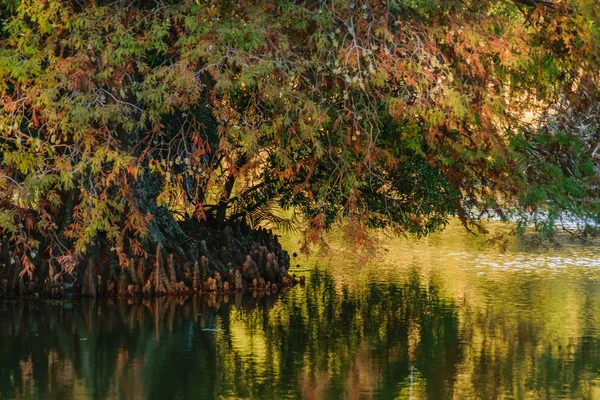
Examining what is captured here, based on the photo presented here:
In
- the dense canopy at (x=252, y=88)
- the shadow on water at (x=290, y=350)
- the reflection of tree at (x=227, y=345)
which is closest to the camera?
the shadow on water at (x=290, y=350)

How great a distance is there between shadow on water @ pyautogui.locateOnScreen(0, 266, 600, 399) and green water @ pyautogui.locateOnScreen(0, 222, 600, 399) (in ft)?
0.07

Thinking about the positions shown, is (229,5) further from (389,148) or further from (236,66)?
(389,148)

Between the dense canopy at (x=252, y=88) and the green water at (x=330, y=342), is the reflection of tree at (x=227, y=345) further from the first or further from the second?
the dense canopy at (x=252, y=88)

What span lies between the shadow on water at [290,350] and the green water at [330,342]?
2 centimetres

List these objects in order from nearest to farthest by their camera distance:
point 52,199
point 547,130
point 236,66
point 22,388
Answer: point 22,388 < point 236,66 < point 52,199 < point 547,130

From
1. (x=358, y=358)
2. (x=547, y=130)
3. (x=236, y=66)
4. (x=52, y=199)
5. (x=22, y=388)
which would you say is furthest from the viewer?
(x=547, y=130)

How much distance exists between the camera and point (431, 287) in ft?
67.9

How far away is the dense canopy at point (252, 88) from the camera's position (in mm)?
15703

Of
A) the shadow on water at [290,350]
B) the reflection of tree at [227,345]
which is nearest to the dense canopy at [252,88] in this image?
the reflection of tree at [227,345]

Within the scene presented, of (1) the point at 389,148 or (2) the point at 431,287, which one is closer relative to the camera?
(1) the point at 389,148

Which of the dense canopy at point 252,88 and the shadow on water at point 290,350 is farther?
the dense canopy at point 252,88

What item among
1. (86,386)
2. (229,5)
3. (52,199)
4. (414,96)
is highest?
(229,5)

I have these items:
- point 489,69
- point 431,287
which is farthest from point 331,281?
point 489,69

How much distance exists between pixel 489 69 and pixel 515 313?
3504 millimetres
